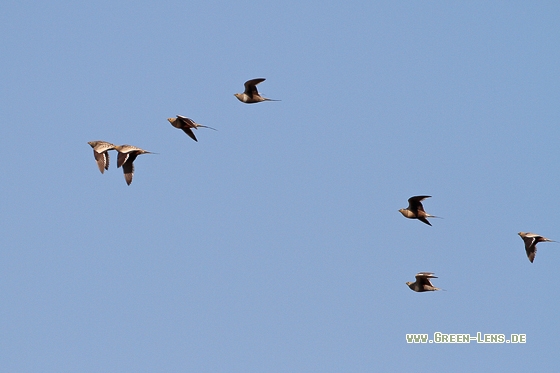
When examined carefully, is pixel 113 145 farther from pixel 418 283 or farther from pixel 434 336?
pixel 434 336

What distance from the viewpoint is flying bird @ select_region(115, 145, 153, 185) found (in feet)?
129

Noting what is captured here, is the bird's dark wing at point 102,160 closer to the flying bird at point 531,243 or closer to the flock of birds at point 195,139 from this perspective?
the flock of birds at point 195,139

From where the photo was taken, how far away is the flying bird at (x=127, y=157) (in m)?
39.4

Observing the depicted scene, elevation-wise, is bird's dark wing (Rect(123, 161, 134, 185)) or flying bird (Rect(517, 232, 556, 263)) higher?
bird's dark wing (Rect(123, 161, 134, 185))

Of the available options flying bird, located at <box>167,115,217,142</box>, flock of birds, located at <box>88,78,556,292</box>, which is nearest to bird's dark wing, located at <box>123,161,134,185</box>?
flock of birds, located at <box>88,78,556,292</box>

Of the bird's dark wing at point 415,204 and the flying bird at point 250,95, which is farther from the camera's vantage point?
the bird's dark wing at point 415,204

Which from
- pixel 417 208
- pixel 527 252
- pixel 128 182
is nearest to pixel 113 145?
pixel 128 182

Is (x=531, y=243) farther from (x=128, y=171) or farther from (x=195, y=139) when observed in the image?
(x=128, y=171)

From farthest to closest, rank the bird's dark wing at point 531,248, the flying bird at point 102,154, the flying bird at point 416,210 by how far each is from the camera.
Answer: the bird's dark wing at point 531,248 < the flying bird at point 416,210 < the flying bird at point 102,154

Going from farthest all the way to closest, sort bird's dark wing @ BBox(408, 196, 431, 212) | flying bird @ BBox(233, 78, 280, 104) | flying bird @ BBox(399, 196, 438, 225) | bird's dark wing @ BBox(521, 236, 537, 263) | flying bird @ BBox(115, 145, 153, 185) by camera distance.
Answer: bird's dark wing @ BBox(521, 236, 537, 263) < flying bird @ BBox(399, 196, 438, 225) < bird's dark wing @ BBox(408, 196, 431, 212) < flying bird @ BBox(233, 78, 280, 104) < flying bird @ BBox(115, 145, 153, 185)

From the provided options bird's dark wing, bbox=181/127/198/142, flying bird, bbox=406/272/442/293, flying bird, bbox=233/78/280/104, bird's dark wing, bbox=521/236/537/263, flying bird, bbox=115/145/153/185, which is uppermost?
flying bird, bbox=233/78/280/104

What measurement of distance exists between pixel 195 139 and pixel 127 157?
2496 mm

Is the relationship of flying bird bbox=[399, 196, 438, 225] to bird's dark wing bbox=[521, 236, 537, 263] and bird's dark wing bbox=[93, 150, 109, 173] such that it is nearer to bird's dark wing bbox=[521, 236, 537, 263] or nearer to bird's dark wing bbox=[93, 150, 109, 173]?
bird's dark wing bbox=[521, 236, 537, 263]

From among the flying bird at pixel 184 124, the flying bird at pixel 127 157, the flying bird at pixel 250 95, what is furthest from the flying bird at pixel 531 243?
the flying bird at pixel 127 157
